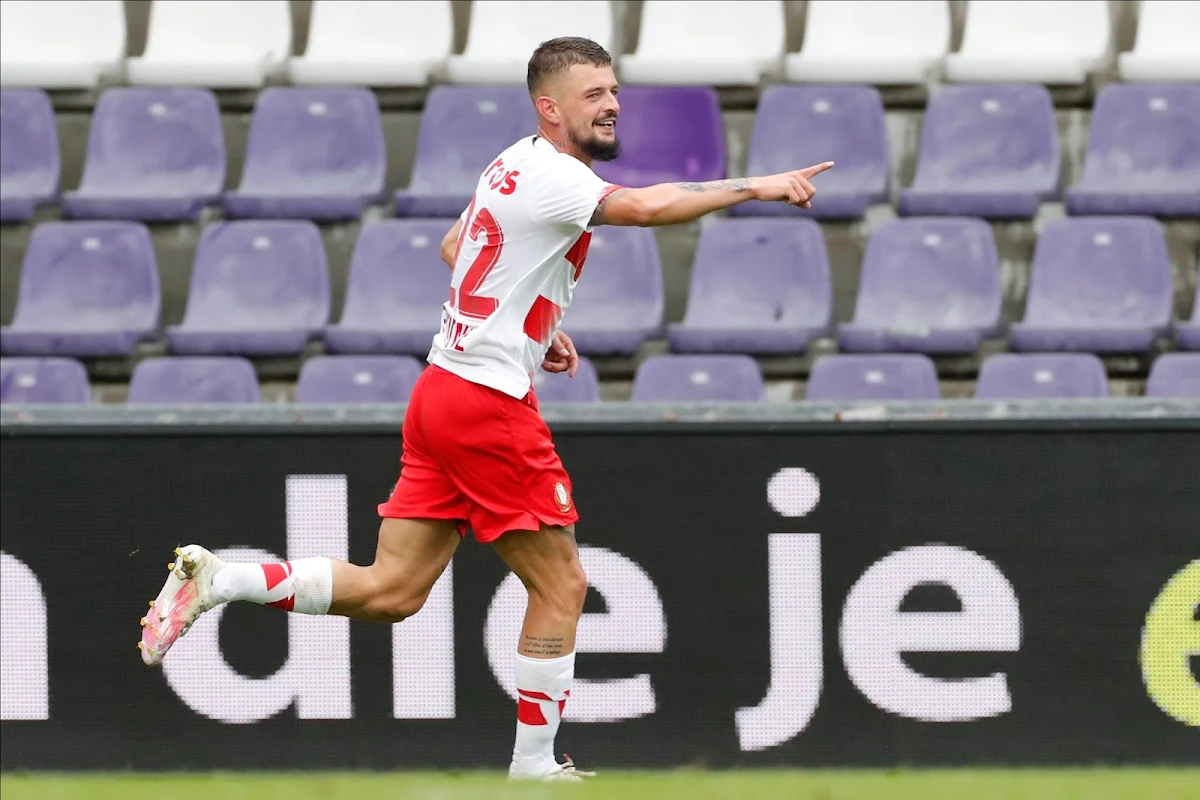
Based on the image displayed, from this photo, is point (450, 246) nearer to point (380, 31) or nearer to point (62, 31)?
point (380, 31)

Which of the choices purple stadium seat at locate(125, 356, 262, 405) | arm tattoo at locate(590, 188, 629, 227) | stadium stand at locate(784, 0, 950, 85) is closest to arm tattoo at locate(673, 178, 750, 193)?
arm tattoo at locate(590, 188, 629, 227)

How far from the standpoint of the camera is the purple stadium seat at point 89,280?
27.5ft

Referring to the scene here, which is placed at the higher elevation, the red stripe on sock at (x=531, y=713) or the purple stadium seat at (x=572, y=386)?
the purple stadium seat at (x=572, y=386)

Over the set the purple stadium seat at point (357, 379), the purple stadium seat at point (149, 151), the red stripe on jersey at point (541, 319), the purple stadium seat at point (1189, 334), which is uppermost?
the red stripe on jersey at point (541, 319)

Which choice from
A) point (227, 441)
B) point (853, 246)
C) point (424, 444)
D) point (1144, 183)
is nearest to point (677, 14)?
point (853, 246)

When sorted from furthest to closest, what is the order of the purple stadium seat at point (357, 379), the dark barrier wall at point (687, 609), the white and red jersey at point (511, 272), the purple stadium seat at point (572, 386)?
1. the purple stadium seat at point (357, 379)
2. the purple stadium seat at point (572, 386)
3. the dark barrier wall at point (687, 609)
4. the white and red jersey at point (511, 272)

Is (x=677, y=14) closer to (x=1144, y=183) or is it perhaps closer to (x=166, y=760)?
(x=1144, y=183)

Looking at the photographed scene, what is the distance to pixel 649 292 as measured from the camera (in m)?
8.16

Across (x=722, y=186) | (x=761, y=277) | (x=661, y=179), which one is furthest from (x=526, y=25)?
(x=722, y=186)

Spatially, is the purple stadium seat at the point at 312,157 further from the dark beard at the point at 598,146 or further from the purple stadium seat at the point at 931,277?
the dark beard at the point at 598,146

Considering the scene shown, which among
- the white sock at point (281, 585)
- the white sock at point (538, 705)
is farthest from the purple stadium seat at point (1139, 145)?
the white sock at point (281, 585)

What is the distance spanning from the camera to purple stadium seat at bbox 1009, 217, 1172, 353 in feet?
26.5

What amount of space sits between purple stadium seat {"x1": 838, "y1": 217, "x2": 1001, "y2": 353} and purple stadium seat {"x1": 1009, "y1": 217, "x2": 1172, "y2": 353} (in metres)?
0.23

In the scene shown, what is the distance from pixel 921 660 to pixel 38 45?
641cm
